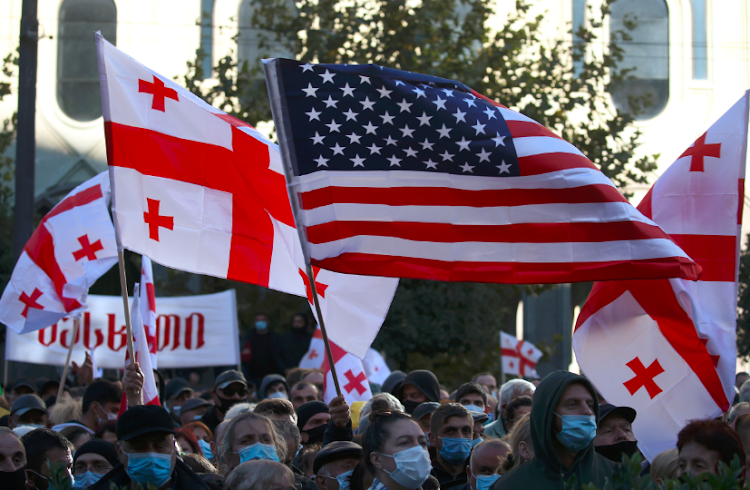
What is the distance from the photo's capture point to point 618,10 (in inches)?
800

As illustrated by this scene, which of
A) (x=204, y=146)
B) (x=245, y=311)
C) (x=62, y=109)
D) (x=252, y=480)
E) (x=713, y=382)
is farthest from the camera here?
(x=62, y=109)

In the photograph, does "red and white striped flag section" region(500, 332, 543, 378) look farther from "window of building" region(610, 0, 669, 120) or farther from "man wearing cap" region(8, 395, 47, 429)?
"man wearing cap" region(8, 395, 47, 429)

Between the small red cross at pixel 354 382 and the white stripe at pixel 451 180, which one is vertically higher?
the white stripe at pixel 451 180

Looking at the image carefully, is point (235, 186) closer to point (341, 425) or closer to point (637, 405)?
point (341, 425)

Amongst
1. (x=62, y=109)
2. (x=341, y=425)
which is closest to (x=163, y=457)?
(x=341, y=425)

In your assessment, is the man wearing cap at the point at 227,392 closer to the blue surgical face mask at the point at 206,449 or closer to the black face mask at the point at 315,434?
the blue surgical face mask at the point at 206,449

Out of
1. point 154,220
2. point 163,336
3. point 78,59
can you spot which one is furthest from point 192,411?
point 78,59

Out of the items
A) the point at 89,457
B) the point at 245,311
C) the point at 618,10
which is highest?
the point at 618,10

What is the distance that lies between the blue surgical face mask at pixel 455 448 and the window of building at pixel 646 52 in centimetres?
1603

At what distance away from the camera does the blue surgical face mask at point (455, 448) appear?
5.52m

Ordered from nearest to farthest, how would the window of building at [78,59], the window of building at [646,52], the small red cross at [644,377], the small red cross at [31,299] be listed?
the small red cross at [644,377] < the small red cross at [31,299] < the window of building at [78,59] < the window of building at [646,52]

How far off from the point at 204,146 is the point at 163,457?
2.46 metres

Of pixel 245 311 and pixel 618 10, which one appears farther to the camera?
pixel 618 10

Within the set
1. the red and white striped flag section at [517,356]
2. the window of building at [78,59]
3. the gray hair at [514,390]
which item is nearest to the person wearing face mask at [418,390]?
the gray hair at [514,390]
